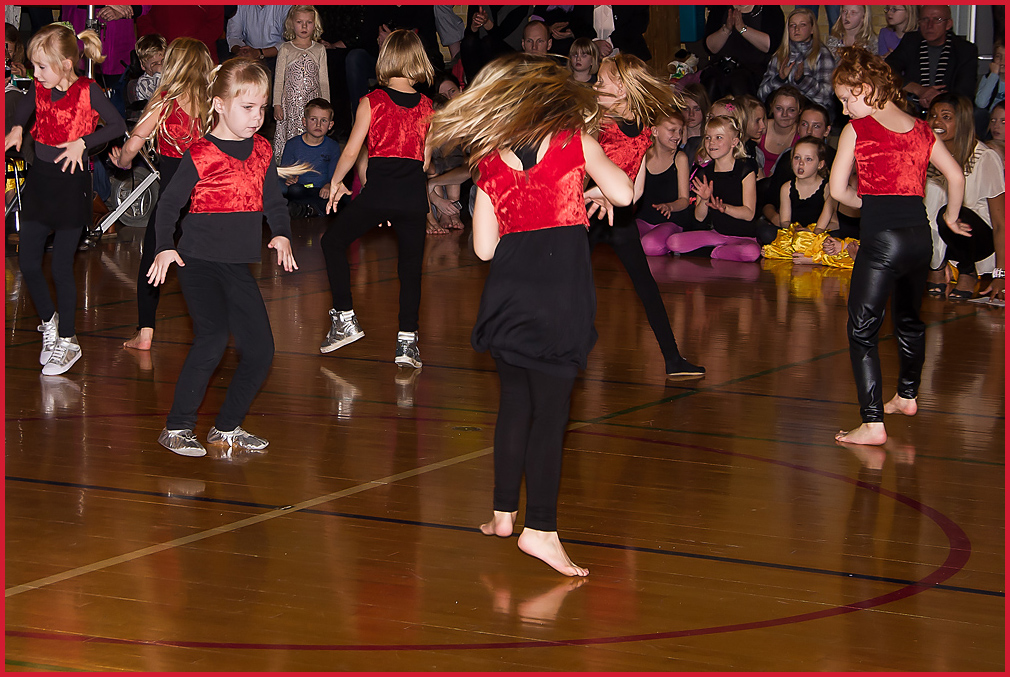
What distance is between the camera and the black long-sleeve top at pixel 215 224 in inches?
197

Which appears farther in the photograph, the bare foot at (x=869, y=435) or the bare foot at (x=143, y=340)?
the bare foot at (x=143, y=340)

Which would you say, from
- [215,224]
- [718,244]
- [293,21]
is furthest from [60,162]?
[293,21]

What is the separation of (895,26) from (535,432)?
34.0 ft

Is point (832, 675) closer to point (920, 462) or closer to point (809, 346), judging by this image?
point (920, 462)

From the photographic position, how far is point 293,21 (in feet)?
41.9

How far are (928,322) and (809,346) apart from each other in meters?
1.28

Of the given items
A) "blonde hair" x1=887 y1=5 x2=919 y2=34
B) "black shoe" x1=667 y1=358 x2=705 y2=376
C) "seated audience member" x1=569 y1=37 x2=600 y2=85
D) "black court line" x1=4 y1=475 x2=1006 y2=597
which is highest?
"blonde hair" x1=887 y1=5 x2=919 y2=34

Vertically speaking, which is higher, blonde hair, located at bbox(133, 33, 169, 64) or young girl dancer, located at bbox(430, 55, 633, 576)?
blonde hair, located at bbox(133, 33, 169, 64)

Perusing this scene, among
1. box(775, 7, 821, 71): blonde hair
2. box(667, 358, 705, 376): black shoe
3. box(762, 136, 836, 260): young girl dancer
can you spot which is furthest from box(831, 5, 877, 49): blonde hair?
box(667, 358, 705, 376): black shoe

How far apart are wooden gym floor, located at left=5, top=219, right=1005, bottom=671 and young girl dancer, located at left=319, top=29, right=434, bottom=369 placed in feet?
1.38

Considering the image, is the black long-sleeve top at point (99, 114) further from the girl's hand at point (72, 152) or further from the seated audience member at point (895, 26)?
the seated audience member at point (895, 26)

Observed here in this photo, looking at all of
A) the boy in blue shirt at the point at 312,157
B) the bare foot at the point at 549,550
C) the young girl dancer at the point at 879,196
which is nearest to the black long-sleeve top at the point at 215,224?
the bare foot at the point at 549,550

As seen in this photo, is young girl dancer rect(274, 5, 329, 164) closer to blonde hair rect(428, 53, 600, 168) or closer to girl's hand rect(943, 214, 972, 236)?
girl's hand rect(943, 214, 972, 236)

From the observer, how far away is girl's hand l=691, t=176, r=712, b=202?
11.0 meters
